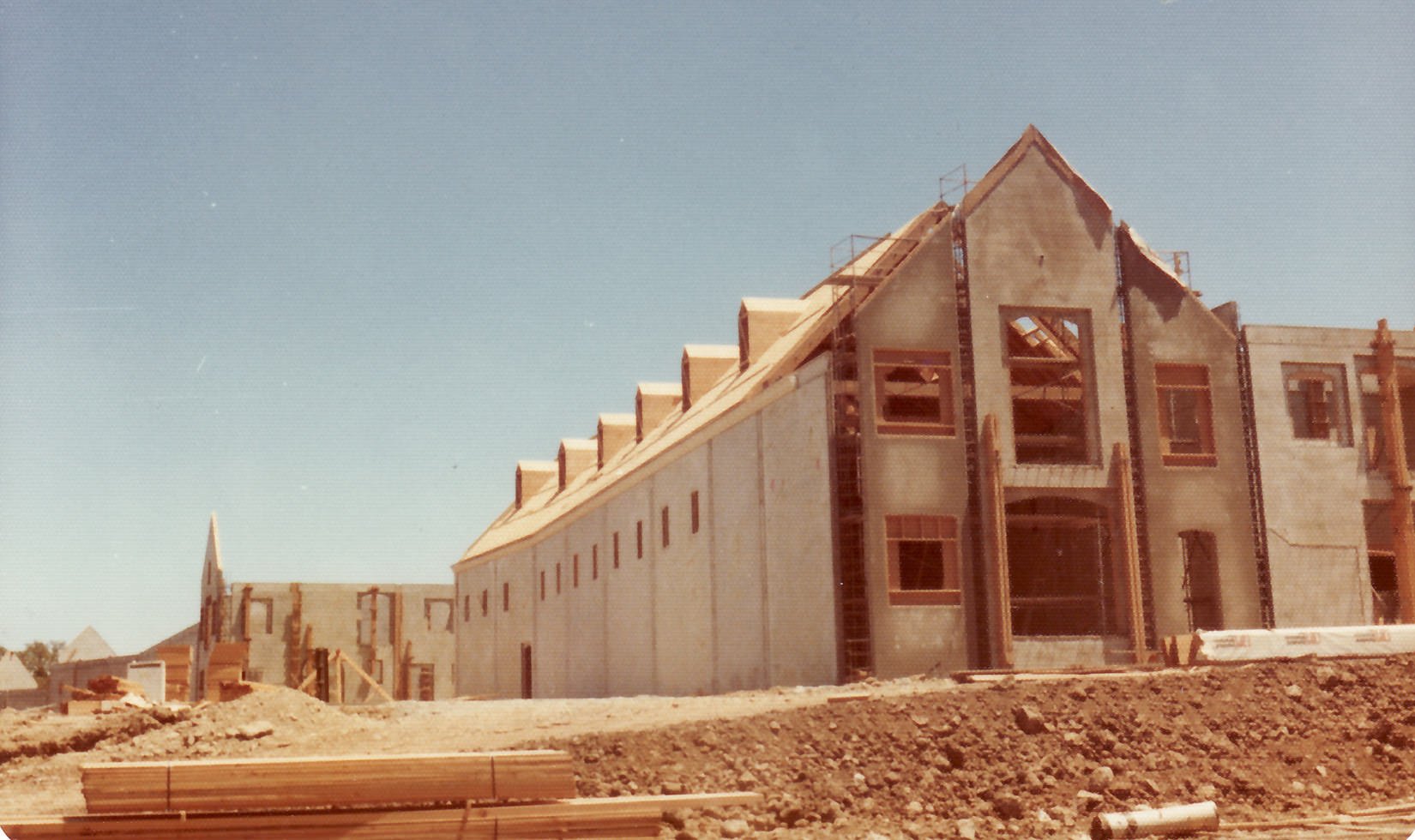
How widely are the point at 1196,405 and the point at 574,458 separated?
94.1ft

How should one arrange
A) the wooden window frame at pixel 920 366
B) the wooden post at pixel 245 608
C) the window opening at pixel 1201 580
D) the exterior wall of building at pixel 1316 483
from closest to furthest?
the wooden window frame at pixel 920 366, the window opening at pixel 1201 580, the exterior wall of building at pixel 1316 483, the wooden post at pixel 245 608

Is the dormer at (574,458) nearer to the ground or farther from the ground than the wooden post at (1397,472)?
farther from the ground

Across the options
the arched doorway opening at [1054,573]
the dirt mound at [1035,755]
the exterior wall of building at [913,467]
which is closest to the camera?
the dirt mound at [1035,755]

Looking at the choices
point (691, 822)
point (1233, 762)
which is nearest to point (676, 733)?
point (691, 822)

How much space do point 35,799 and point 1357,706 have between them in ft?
62.7

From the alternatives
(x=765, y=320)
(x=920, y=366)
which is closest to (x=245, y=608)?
(x=765, y=320)

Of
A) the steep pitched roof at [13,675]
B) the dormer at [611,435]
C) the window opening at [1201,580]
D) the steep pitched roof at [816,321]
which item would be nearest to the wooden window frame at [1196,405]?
the window opening at [1201,580]

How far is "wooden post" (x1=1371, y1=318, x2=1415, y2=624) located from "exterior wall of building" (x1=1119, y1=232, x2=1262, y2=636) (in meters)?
3.35

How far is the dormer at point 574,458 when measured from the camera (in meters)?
54.4

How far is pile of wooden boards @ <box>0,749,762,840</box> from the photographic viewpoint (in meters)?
13.0

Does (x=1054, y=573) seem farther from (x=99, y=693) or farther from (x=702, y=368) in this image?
(x=99, y=693)

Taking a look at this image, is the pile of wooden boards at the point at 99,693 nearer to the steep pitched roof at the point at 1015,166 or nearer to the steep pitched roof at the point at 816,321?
the steep pitched roof at the point at 816,321

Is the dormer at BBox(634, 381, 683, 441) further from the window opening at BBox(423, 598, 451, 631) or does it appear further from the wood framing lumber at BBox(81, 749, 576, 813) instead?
the wood framing lumber at BBox(81, 749, 576, 813)

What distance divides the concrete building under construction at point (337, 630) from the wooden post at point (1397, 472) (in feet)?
127
